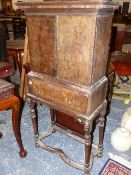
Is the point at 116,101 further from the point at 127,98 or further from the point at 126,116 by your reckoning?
the point at 126,116

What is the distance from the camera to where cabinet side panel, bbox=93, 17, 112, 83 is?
1360 millimetres

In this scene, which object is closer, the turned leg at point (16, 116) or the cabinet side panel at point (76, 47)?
the cabinet side panel at point (76, 47)

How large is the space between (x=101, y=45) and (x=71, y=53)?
0.75ft

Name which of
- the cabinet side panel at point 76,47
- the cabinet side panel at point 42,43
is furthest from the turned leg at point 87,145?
the cabinet side panel at point 42,43

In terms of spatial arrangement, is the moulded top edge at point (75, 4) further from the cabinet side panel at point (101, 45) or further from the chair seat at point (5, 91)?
the chair seat at point (5, 91)

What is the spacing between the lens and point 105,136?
2.51 meters

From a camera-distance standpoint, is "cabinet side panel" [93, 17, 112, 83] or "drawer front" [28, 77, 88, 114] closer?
"cabinet side panel" [93, 17, 112, 83]

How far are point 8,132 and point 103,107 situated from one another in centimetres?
138

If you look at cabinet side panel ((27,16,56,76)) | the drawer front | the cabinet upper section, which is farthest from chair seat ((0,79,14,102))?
the cabinet upper section

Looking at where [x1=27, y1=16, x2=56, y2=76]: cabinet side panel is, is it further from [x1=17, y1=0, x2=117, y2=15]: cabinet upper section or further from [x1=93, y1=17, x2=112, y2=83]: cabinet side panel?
[x1=93, y1=17, x2=112, y2=83]: cabinet side panel

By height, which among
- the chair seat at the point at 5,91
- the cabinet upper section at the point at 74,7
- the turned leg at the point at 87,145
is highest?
the cabinet upper section at the point at 74,7

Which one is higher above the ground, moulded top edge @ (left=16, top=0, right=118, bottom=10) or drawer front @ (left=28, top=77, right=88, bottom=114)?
moulded top edge @ (left=16, top=0, right=118, bottom=10)

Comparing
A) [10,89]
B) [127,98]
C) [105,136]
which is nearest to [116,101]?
[127,98]

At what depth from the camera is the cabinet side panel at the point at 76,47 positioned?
1.33 meters
